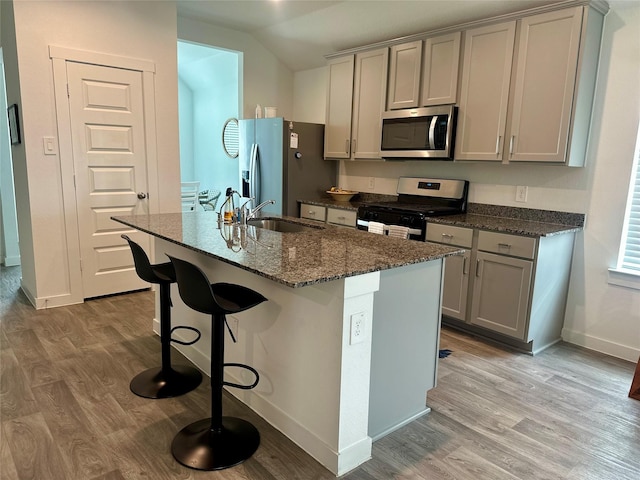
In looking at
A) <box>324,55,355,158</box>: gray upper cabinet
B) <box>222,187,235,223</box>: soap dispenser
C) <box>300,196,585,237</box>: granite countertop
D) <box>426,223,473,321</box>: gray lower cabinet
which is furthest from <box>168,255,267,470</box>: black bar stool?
<box>324,55,355,158</box>: gray upper cabinet

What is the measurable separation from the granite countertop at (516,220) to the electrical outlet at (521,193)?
8 centimetres

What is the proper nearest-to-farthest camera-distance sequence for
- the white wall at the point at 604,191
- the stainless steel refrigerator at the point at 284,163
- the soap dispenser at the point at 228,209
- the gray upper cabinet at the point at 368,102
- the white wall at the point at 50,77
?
the soap dispenser at the point at 228,209 < the white wall at the point at 604,191 < the white wall at the point at 50,77 < the gray upper cabinet at the point at 368,102 < the stainless steel refrigerator at the point at 284,163

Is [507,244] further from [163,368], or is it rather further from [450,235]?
[163,368]

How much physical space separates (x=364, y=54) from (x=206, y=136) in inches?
169

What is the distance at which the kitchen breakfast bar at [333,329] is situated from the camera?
1.75m

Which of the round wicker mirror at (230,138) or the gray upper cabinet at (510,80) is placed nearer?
the gray upper cabinet at (510,80)

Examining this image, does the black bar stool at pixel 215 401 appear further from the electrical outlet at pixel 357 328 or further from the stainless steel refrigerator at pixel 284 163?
the stainless steel refrigerator at pixel 284 163

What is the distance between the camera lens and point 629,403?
249cm

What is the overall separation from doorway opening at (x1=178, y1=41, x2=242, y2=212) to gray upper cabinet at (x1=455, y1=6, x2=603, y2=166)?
399 centimetres

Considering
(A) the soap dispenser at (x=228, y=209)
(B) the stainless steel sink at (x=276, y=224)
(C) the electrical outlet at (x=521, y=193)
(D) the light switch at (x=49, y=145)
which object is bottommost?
(B) the stainless steel sink at (x=276, y=224)

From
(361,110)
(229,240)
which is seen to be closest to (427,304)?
(229,240)

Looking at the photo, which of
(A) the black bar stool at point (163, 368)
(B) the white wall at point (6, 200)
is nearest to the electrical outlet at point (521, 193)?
(A) the black bar stool at point (163, 368)

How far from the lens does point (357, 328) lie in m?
1.77

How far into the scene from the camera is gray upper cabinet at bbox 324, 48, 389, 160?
4180mm
